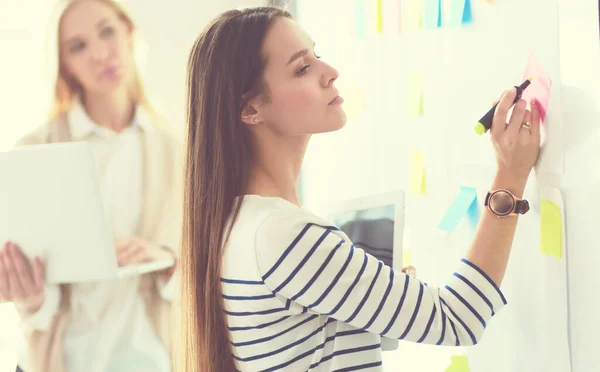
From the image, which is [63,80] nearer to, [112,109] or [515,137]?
[112,109]

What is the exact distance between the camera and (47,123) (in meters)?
1.62

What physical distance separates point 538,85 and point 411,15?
1.33 ft

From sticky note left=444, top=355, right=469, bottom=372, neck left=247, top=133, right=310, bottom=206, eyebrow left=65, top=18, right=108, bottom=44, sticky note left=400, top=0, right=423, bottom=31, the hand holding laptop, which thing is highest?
eyebrow left=65, top=18, right=108, bottom=44

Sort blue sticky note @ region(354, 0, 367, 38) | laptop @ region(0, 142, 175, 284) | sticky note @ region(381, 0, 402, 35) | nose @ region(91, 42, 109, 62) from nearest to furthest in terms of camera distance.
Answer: sticky note @ region(381, 0, 402, 35) → blue sticky note @ region(354, 0, 367, 38) → laptop @ region(0, 142, 175, 284) → nose @ region(91, 42, 109, 62)

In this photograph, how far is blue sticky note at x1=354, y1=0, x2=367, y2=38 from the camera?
1.37 metres

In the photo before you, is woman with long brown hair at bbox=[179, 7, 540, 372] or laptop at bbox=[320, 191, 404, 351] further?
laptop at bbox=[320, 191, 404, 351]

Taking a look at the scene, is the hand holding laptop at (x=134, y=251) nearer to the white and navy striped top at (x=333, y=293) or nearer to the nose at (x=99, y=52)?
the nose at (x=99, y=52)

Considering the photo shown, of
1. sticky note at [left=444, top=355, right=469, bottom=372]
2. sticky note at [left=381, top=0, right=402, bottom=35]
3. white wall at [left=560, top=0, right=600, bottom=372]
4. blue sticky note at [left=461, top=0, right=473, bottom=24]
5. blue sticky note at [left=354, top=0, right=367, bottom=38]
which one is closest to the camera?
white wall at [left=560, top=0, right=600, bottom=372]

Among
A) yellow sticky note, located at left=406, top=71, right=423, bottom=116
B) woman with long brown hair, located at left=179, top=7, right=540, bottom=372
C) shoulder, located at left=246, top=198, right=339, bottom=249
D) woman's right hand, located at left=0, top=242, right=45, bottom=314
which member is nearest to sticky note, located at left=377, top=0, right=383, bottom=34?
yellow sticky note, located at left=406, top=71, right=423, bottom=116

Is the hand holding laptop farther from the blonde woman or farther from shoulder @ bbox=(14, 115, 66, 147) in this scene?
shoulder @ bbox=(14, 115, 66, 147)

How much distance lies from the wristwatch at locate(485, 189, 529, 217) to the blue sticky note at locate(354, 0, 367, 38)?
25.9 inches

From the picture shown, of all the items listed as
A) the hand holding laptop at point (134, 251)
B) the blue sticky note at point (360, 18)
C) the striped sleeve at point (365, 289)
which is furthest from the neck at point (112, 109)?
the striped sleeve at point (365, 289)

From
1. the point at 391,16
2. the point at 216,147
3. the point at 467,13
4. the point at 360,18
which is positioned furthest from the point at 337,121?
the point at 360,18

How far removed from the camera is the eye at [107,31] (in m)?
1.64
